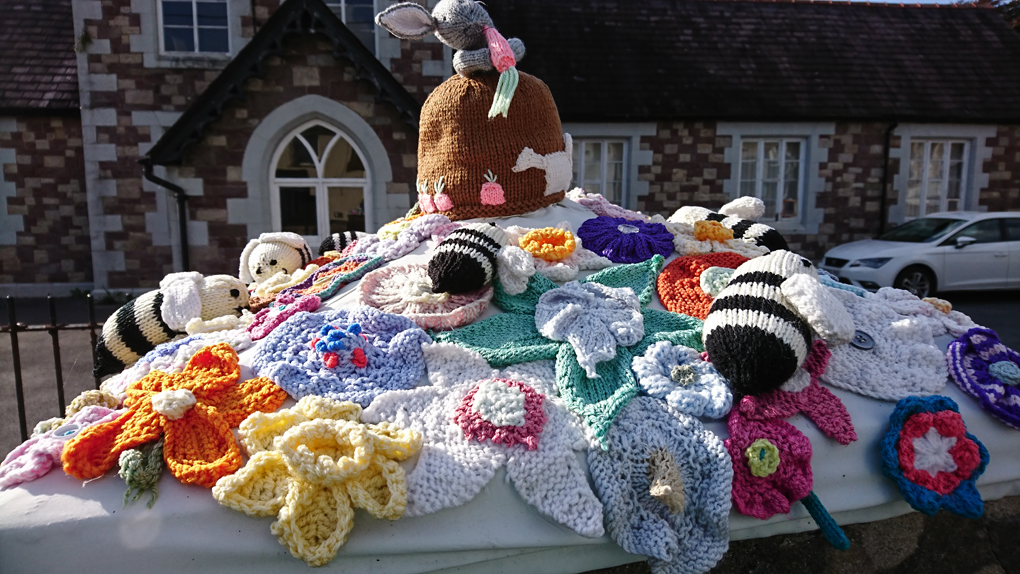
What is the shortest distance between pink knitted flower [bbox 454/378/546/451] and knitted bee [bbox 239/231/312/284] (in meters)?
1.54

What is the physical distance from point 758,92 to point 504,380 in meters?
9.60

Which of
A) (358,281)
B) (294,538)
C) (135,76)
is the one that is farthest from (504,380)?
(135,76)

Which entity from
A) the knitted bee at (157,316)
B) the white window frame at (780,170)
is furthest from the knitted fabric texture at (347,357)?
the white window frame at (780,170)

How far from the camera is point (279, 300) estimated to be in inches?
80.5

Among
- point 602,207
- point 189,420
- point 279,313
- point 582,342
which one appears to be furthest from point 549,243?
point 189,420

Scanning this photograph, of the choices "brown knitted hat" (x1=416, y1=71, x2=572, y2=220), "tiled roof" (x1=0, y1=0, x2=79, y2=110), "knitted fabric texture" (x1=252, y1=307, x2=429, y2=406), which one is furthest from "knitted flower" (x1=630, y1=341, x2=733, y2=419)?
"tiled roof" (x1=0, y1=0, x2=79, y2=110)

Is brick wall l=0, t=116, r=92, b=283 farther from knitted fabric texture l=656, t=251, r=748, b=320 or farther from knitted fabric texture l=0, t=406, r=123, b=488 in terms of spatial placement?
knitted fabric texture l=656, t=251, r=748, b=320

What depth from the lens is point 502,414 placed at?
148 centimetres

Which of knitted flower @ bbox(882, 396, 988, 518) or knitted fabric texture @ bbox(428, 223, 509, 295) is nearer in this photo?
knitted flower @ bbox(882, 396, 988, 518)

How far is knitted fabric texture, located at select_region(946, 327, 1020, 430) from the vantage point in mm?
1691

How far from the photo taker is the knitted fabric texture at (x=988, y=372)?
169cm

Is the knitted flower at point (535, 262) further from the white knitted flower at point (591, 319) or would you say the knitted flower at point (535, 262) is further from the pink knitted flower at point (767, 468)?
the pink knitted flower at point (767, 468)

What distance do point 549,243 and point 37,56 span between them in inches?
451

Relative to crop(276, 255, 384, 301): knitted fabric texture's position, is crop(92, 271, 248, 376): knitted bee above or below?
below
